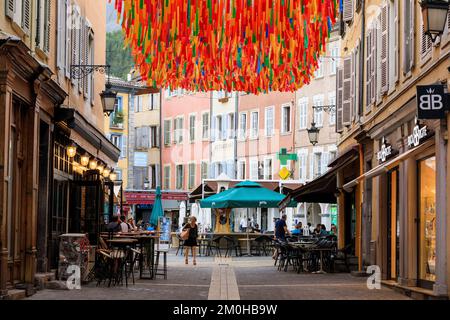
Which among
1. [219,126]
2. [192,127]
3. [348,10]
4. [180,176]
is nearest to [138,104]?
[180,176]

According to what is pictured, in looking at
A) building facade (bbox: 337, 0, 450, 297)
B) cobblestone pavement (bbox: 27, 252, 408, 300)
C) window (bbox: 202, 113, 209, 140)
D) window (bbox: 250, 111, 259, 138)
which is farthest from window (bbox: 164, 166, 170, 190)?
cobblestone pavement (bbox: 27, 252, 408, 300)

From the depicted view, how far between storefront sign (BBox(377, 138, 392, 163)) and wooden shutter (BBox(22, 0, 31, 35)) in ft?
26.7

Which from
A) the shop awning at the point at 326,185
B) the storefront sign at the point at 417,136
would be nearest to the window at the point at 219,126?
the shop awning at the point at 326,185

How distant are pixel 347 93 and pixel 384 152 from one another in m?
7.73

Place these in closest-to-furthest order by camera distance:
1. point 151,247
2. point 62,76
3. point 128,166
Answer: point 62,76 → point 151,247 → point 128,166

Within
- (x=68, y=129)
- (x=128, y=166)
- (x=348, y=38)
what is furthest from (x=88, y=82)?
(x=128, y=166)

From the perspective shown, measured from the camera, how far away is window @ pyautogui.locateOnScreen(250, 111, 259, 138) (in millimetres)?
60578

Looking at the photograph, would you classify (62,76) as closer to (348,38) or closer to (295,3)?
(295,3)

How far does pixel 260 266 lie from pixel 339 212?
294cm

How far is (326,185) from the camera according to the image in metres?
30.8

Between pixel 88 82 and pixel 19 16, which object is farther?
pixel 88 82

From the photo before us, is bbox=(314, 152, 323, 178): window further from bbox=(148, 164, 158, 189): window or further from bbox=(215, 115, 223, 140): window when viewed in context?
bbox=(148, 164, 158, 189): window

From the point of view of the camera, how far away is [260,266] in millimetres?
→ 31609
